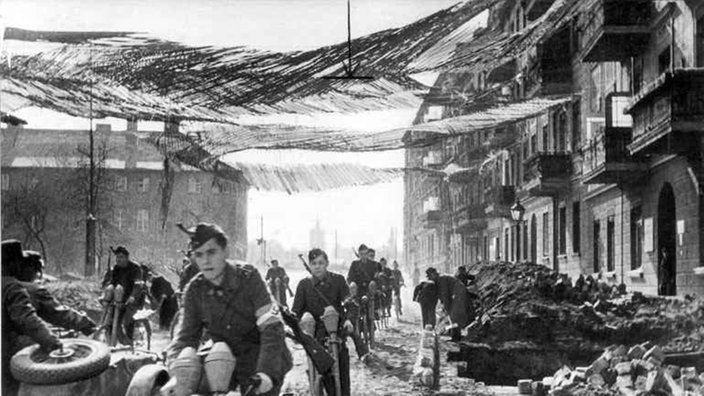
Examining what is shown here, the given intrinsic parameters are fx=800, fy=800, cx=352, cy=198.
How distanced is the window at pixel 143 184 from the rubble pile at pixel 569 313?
3319 mm

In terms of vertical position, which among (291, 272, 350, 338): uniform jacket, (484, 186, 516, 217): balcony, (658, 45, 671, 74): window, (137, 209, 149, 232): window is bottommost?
(291, 272, 350, 338): uniform jacket

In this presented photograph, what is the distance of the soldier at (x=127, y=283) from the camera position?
22.6 ft

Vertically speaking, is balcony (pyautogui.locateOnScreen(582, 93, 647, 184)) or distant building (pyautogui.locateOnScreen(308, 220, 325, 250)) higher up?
balcony (pyautogui.locateOnScreen(582, 93, 647, 184))

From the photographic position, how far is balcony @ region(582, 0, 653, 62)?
6160 millimetres

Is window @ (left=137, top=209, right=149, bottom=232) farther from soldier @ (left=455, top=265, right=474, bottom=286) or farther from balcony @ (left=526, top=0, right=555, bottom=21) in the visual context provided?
balcony @ (left=526, top=0, right=555, bottom=21)

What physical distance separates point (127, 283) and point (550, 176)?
158 inches

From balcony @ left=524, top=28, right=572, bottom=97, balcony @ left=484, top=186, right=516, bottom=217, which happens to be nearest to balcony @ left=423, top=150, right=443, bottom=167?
balcony @ left=484, top=186, right=516, bottom=217

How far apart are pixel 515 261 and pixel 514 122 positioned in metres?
1.42

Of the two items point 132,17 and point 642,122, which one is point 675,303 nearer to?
point 642,122

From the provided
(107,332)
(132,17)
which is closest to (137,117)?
(132,17)

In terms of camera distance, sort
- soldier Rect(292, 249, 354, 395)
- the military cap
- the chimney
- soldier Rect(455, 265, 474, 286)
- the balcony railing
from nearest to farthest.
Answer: the military cap
soldier Rect(292, 249, 354, 395)
the chimney
the balcony railing
soldier Rect(455, 265, 474, 286)

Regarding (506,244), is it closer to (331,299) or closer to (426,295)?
(426,295)

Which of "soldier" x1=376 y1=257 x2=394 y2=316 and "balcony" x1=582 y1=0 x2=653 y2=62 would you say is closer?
"balcony" x1=582 y1=0 x2=653 y2=62

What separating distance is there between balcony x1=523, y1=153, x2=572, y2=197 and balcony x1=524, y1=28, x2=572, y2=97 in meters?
0.56
